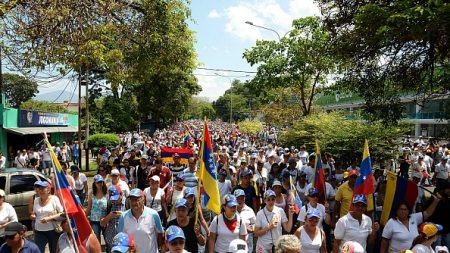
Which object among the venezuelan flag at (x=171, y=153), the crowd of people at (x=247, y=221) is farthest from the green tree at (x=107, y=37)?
the crowd of people at (x=247, y=221)

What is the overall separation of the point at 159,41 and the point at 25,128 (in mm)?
11774

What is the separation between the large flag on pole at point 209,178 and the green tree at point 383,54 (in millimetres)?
3833

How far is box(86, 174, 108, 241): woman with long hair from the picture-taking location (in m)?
6.71

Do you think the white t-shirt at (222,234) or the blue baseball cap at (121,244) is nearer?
the blue baseball cap at (121,244)

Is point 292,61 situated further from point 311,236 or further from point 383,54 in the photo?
point 311,236

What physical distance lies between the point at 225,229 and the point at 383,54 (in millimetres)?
7864

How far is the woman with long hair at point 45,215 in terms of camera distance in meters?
6.11

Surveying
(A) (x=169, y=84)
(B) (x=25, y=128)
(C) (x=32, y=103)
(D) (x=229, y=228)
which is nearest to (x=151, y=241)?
(D) (x=229, y=228)

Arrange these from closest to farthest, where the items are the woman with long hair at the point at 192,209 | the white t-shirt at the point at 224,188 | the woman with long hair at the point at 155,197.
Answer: the woman with long hair at the point at 192,209
the woman with long hair at the point at 155,197
the white t-shirt at the point at 224,188

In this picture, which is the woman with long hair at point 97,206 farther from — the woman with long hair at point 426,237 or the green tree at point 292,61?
the green tree at point 292,61

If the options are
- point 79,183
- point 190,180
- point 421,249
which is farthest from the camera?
point 79,183

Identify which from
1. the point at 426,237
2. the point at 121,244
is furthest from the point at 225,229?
the point at 426,237

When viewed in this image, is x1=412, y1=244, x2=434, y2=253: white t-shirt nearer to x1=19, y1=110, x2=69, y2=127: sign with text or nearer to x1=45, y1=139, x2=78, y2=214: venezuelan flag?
x1=45, y1=139, x2=78, y2=214: venezuelan flag

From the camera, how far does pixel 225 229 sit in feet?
17.2
